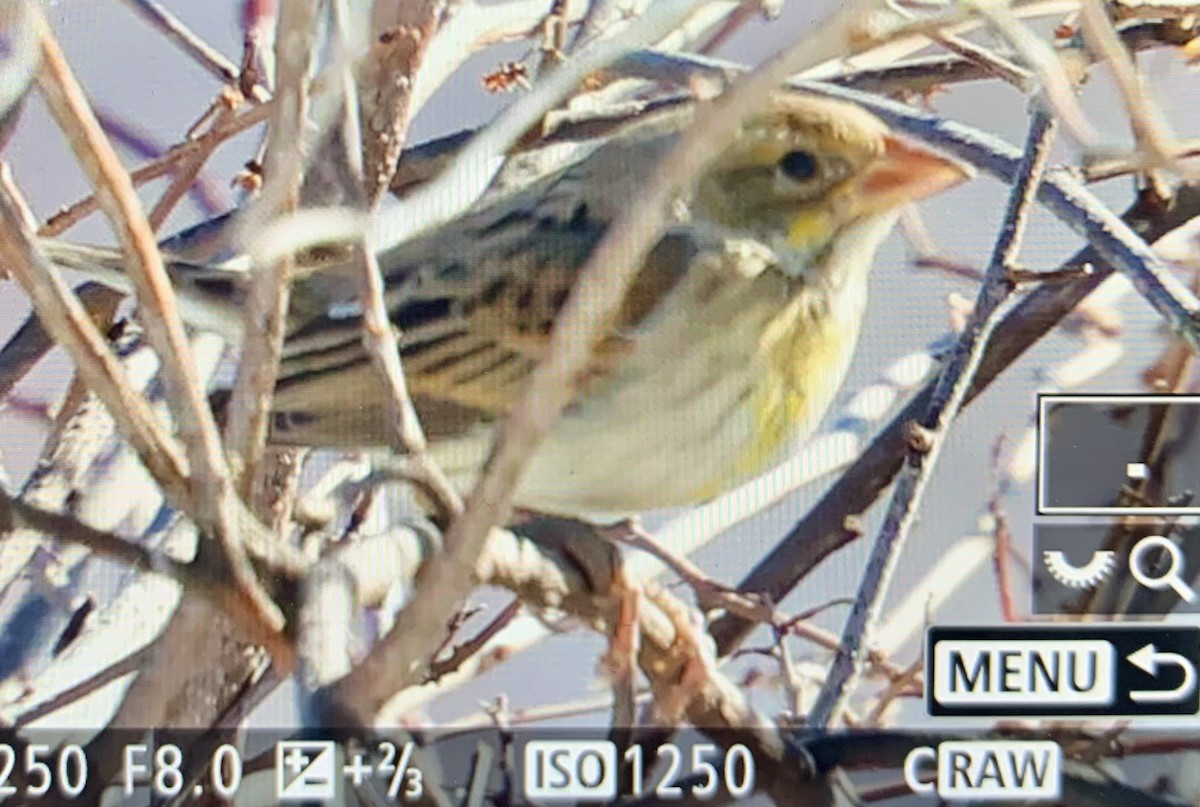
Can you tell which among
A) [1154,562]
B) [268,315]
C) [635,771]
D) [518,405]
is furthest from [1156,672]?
[268,315]

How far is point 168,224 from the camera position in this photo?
0.97 meters

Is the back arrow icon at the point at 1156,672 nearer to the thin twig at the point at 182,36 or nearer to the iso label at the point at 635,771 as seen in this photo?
the iso label at the point at 635,771

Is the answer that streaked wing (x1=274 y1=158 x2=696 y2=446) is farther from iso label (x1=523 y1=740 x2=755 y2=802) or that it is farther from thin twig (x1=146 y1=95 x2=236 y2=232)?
iso label (x1=523 y1=740 x2=755 y2=802)

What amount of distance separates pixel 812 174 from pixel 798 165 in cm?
1

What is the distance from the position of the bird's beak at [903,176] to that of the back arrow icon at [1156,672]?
1.13 feet

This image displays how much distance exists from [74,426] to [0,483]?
67 mm

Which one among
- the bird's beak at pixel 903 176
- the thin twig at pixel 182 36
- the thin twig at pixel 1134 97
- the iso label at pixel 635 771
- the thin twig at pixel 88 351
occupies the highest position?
the thin twig at pixel 182 36

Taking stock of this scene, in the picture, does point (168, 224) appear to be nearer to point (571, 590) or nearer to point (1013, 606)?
point (571, 590)

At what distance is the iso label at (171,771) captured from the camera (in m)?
1.01

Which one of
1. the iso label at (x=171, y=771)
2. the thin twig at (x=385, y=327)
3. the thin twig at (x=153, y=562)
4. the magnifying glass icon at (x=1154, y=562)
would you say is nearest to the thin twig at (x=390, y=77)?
the thin twig at (x=385, y=327)

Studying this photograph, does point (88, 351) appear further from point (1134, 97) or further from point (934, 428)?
point (1134, 97)

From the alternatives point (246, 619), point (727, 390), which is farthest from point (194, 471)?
point (727, 390)

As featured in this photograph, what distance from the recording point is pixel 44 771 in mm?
1012

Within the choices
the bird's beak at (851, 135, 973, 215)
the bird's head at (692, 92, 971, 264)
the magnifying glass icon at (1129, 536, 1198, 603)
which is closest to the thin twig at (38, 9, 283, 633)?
the bird's head at (692, 92, 971, 264)
